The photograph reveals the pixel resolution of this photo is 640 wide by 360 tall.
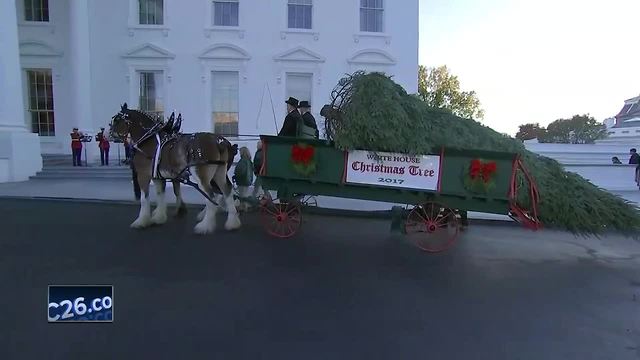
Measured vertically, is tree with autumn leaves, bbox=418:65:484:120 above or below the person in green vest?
above

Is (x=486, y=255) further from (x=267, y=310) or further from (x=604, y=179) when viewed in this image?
(x=604, y=179)

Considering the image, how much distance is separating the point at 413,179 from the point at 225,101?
44.5ft

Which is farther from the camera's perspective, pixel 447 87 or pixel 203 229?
pixel 447 87

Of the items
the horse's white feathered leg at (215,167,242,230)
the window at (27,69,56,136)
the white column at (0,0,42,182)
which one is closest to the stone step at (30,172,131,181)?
the white column at (0,0,42,182)

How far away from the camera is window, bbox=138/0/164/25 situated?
18266 mm

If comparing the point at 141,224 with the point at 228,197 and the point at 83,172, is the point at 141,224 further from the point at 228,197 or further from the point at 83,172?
the point at 83,172

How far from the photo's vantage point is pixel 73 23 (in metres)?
17.1

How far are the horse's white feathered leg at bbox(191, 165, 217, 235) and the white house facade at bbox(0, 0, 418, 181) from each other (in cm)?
1014

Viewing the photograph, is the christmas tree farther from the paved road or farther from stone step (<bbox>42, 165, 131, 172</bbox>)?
stone step (<bbox>42, 165, 131, 172</bbox>)

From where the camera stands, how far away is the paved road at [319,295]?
12.7ft

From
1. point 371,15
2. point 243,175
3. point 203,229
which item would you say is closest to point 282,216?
point 203,229

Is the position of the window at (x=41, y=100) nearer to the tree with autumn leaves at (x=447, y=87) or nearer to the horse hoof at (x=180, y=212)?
the horse hoof at (x=180, y=212)

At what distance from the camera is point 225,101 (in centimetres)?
1862

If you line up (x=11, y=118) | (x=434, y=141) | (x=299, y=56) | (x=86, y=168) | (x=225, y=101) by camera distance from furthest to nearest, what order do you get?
(x=225, y=101), (x=299, y=56), (x=86, y=168), (x=11, y=118), (x=434, y=141)
